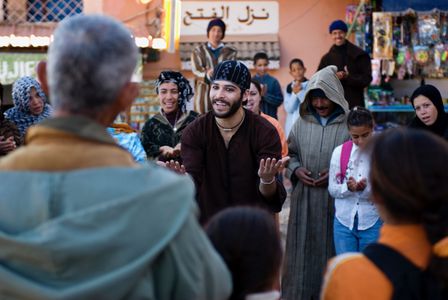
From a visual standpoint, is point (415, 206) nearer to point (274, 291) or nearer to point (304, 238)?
point (274, 291)

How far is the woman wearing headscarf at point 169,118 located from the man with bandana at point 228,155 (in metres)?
0.82

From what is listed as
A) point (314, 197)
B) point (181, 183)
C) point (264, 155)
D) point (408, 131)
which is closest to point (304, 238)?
point (314, 197)

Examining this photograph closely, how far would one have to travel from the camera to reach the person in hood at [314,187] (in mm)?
6223

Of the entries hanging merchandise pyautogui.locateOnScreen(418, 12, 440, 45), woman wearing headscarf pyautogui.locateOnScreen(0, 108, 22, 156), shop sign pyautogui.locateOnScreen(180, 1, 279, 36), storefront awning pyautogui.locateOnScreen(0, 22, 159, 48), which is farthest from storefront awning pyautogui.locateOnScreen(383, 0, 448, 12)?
woman wearing headscarf pyautogui.locateOnScreen(0, 108, 22, 156)

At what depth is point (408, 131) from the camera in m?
2.54

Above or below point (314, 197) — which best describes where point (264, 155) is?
above

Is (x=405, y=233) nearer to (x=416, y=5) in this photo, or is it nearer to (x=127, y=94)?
(x=127, y=94)

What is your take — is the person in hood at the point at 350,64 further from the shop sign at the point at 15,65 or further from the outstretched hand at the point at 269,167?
the shop sign at the point at 15,65

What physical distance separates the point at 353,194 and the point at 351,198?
37 millimetres

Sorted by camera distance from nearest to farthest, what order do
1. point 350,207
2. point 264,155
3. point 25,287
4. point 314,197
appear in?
point 25,287 < point 264,155 < point 350,207 < point 314,197

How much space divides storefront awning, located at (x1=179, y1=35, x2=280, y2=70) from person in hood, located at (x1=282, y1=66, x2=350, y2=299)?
693 centimetres

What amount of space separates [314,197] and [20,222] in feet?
14.3

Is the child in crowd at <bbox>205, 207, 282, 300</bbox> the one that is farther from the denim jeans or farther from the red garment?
the denim jeans

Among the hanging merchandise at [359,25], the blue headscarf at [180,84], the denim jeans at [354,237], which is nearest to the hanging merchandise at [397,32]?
the hanging merchandise at [359,25]
